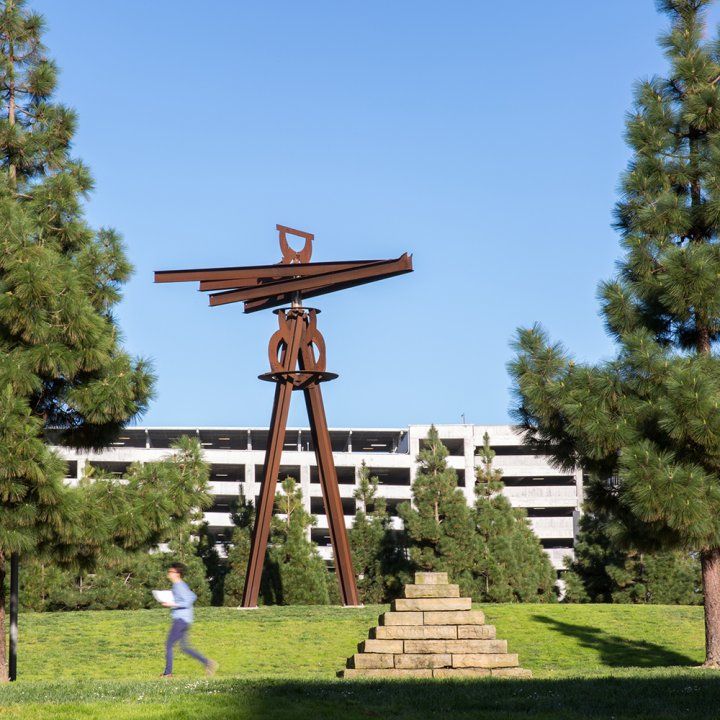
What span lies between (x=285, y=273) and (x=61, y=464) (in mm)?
14383

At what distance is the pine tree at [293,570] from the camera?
3294 centimetres

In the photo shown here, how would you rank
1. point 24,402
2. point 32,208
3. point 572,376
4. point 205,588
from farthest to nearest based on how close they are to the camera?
point 205,588 < point 572,376 < point 32,208 < point 24,402

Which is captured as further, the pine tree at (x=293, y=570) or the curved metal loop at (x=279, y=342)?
the pine tree at (x=293, y=570)

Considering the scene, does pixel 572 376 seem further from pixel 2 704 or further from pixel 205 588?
pixel 205 588

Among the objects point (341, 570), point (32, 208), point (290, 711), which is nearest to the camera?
point (290, 711)

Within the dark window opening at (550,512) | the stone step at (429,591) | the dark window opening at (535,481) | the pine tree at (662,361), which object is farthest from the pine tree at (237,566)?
the dark window opening at (535,481)

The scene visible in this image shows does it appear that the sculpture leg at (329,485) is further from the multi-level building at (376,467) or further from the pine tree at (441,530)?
the multi-level building at (376,467)

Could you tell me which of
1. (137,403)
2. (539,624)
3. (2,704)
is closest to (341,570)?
(539,624)

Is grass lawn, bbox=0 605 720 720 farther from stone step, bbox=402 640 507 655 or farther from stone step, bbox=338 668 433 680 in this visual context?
stone step, bbox=402 640 507 655

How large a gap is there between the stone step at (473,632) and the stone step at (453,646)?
3.2 inches

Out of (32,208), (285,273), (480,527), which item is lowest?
(480,527)

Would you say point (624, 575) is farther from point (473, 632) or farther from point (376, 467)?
point (376, 467)

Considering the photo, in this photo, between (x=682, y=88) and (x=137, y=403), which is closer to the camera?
(x=137, y=403)

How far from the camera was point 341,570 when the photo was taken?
26.9 metres
